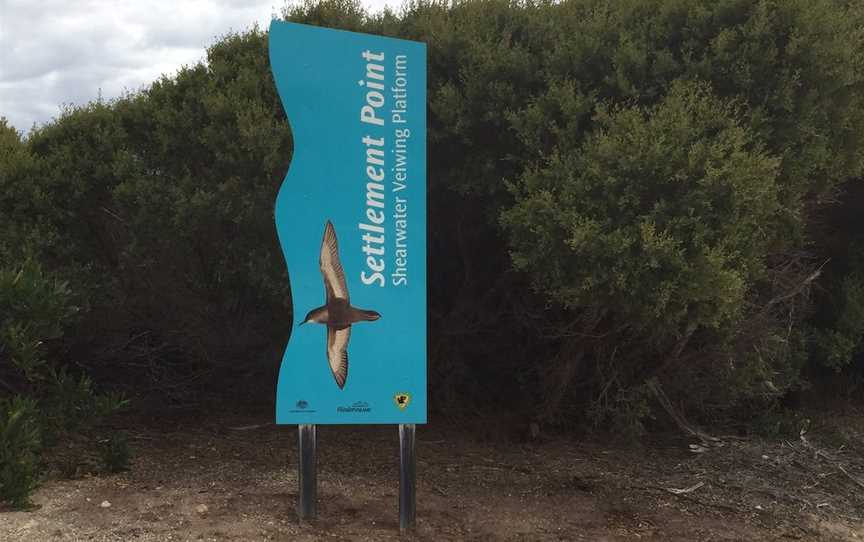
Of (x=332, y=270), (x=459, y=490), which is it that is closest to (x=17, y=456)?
(x=332, y=270)

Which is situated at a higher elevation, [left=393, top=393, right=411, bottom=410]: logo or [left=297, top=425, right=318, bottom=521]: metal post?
[left=393, top=393, right=411, bottom=410]: logo

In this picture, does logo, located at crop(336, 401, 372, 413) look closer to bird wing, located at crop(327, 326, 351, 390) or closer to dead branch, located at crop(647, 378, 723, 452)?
bird wing, located at crop(327, 326, 351, 390)

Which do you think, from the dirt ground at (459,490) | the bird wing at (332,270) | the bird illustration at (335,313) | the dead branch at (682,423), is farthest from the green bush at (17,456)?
the dead branch at (682,423)

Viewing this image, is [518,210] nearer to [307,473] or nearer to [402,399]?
[402,399]

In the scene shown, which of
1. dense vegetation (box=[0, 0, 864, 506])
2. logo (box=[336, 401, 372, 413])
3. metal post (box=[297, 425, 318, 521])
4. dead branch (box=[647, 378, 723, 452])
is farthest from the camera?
dead branch (box=[647, 378, 723, 452])

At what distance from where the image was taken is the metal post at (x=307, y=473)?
15.6 feet

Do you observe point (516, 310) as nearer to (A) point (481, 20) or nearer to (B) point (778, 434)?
(A) point (481, 20)

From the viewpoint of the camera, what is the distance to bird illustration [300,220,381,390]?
15.2 feet

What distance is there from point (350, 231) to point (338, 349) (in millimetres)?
720

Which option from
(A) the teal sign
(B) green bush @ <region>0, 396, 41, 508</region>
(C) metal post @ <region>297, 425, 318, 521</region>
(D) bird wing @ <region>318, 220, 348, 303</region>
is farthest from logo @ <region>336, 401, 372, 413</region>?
(B) green bush @ <region>0, 396, 41, 508</region>

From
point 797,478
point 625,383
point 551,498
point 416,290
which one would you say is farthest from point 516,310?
point 797,478

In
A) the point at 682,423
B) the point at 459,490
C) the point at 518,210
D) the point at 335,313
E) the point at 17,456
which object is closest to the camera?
the point at 335,313

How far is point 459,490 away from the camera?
5805mm

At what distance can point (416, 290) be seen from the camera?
4.75 m
